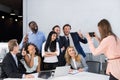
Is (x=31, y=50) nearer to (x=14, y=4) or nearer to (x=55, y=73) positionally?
(x=55, y=73)

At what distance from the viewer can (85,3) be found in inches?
249

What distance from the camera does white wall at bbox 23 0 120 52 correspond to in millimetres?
5906

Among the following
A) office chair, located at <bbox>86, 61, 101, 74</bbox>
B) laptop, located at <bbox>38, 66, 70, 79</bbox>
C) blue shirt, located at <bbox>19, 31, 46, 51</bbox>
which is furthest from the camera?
blue shirt, located at <bbox>19, 31, 46, 51</bbox>

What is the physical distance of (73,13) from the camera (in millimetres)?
6547

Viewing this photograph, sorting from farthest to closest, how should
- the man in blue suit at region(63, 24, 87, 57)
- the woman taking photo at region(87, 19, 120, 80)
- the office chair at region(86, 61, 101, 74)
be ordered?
the man in blue suit at region(63, 24, 87, 57)
the office chair at region(86, 61, 101, 74)
the woman taking photo at region(87, 19, 120, 80)

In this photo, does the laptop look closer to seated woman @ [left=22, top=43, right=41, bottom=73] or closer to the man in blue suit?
seated woman @ [left=22, top=43, right=41, bottom=73]

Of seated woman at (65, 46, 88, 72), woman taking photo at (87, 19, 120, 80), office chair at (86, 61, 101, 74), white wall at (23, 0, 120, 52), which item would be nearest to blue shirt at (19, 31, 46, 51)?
white wall at (23, 0, 120, 52)

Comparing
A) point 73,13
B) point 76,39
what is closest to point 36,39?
point 76,39

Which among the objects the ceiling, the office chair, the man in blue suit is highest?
the ceiling

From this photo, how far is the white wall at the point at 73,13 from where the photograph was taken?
591 cm

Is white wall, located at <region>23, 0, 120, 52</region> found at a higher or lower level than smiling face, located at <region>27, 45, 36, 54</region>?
higher

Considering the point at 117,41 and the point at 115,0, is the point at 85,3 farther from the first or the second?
the point at 117,41

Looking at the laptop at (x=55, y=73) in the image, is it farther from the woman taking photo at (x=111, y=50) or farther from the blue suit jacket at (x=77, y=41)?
the blue suit jacket at (x=77, y=41)

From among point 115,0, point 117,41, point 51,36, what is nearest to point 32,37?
point 51,36
